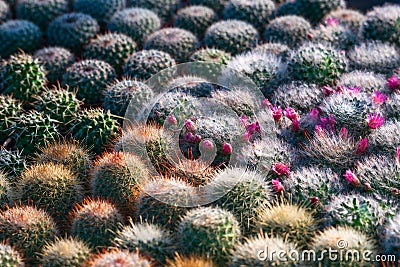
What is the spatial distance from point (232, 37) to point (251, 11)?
0.80 meters

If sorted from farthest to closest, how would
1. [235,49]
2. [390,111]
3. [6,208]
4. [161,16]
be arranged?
[161,16], [235,49], [390,111], [6,208]

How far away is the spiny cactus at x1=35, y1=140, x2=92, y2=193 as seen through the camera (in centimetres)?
467

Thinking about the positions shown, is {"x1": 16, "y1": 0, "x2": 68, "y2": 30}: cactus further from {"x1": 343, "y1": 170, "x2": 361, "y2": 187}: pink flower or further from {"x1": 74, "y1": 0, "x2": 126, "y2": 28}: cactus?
{"x1": 343, "y1": 170, "x2": 361, "y2": 187}: pink flower

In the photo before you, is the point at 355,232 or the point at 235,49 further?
the point at 235,49

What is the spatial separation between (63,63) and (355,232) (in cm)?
418

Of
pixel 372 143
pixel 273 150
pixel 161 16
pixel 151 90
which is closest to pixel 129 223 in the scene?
pixel 273 150

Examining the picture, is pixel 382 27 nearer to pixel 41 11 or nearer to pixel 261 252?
pixel 261 252

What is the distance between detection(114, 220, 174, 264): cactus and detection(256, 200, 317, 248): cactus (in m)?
0.71

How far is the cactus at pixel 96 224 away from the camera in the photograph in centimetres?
397

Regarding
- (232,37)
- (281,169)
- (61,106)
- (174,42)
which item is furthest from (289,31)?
(61,106)

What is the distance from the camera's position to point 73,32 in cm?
672

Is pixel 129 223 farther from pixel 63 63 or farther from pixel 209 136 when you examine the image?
pixel 63 63

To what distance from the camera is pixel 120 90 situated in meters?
5.43

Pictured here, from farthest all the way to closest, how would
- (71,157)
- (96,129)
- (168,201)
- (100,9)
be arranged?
1. (100,9)
2. (96,129)
3. (71,157)
4. (168,201)
